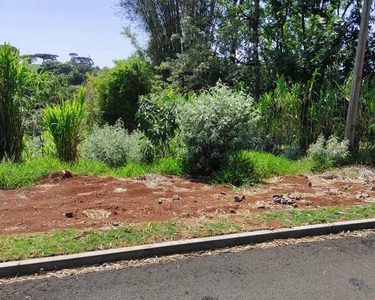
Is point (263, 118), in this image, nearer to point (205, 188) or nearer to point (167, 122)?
point (167, 122)

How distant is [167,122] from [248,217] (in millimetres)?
3231

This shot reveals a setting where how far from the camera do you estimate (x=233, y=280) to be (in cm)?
318

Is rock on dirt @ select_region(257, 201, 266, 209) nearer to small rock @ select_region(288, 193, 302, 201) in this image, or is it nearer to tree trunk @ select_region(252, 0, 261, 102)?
small rock @ select_region(288, 193, 302, 201)

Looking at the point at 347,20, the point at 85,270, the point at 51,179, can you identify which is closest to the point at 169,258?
the point at 85,270

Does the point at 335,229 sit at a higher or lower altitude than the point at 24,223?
lower

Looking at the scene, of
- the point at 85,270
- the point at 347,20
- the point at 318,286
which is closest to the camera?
the point at 318,286

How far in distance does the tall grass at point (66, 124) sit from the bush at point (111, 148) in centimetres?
29

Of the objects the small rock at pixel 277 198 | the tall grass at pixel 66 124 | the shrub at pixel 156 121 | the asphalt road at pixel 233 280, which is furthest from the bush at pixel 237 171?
the tall grass at pixel 66 124

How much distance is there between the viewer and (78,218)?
14.1 feet

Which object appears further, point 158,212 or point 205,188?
point 205,188

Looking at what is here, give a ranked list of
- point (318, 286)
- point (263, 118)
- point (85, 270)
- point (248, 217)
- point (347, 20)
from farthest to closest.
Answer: point (347, 20)
point (263, 118)
point (248, 217)
point (85, 270)
point (318, 286)

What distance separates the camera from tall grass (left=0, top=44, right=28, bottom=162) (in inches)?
275

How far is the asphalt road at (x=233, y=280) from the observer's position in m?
2.95

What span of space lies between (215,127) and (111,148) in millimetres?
2265
